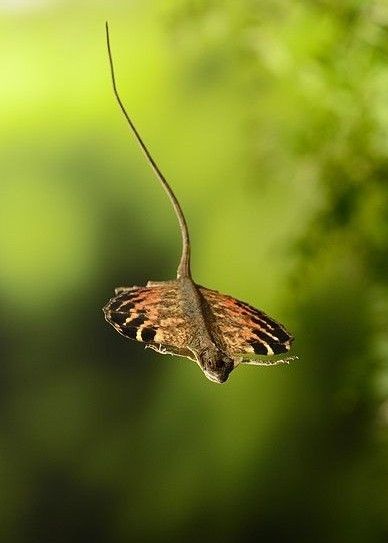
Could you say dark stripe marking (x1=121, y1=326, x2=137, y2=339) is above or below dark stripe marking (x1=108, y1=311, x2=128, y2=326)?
below

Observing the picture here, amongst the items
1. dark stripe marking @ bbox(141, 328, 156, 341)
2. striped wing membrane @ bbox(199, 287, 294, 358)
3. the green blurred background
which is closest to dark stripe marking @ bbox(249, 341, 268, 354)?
striped wing membrane @ bbox(199, 287, 294, 358)

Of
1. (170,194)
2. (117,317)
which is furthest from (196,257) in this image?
(117,317)

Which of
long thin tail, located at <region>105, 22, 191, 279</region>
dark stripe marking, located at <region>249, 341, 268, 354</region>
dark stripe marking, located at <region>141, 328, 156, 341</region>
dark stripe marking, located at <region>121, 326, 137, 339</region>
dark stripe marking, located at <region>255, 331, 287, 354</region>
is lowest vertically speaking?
dark stripe marking, located at <region>121, 326, 137, 339</region>

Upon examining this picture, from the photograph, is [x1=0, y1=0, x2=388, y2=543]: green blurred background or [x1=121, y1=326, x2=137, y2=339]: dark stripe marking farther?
[x1=0, y1=0, x2=388, y2=543]: green blurred background

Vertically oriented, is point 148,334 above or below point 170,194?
below

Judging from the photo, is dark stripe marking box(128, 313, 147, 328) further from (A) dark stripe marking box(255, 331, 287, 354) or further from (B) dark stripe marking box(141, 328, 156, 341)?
(A) dark stripe marking box(255, 331, 287, 354)

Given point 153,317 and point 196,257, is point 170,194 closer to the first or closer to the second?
point 196,257

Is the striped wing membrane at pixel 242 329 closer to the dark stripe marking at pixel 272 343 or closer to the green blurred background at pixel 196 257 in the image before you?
the dark stripe marking at pixel 272 343

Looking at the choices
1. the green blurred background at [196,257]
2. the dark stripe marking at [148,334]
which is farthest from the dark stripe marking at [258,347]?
the green blurred background at [196,257]
